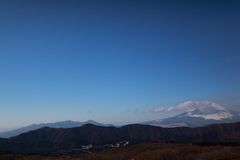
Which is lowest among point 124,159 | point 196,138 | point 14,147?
point 196,138

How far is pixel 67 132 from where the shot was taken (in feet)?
629

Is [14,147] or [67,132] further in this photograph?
[67,132]

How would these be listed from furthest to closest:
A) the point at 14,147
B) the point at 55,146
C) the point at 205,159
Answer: the point at 55,146 < the point at 14,147 < the point at 205,159

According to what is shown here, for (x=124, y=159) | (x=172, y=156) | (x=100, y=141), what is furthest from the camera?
(x=100, y=141)

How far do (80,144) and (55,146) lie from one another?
80.1ft

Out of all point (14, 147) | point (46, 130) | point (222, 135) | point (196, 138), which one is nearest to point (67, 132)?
point (46, 130)

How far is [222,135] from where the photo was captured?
194 metres

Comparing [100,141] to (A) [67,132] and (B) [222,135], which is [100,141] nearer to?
(A) [67,132]

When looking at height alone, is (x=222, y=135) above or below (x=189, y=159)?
below

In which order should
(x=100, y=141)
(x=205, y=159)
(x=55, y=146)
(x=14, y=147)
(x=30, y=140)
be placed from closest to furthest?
(x=205, y=159)
(x=14, y=147)
(x=55, y=146)
(x=30, y=140)
(x=100, y=141)

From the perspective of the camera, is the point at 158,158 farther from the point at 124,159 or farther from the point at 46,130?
the point at 46,130

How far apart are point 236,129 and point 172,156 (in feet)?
770

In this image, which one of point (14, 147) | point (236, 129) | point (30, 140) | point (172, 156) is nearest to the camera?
point (172, 156)

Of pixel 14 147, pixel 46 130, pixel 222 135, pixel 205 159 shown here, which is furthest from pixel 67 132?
pixel 205 159
